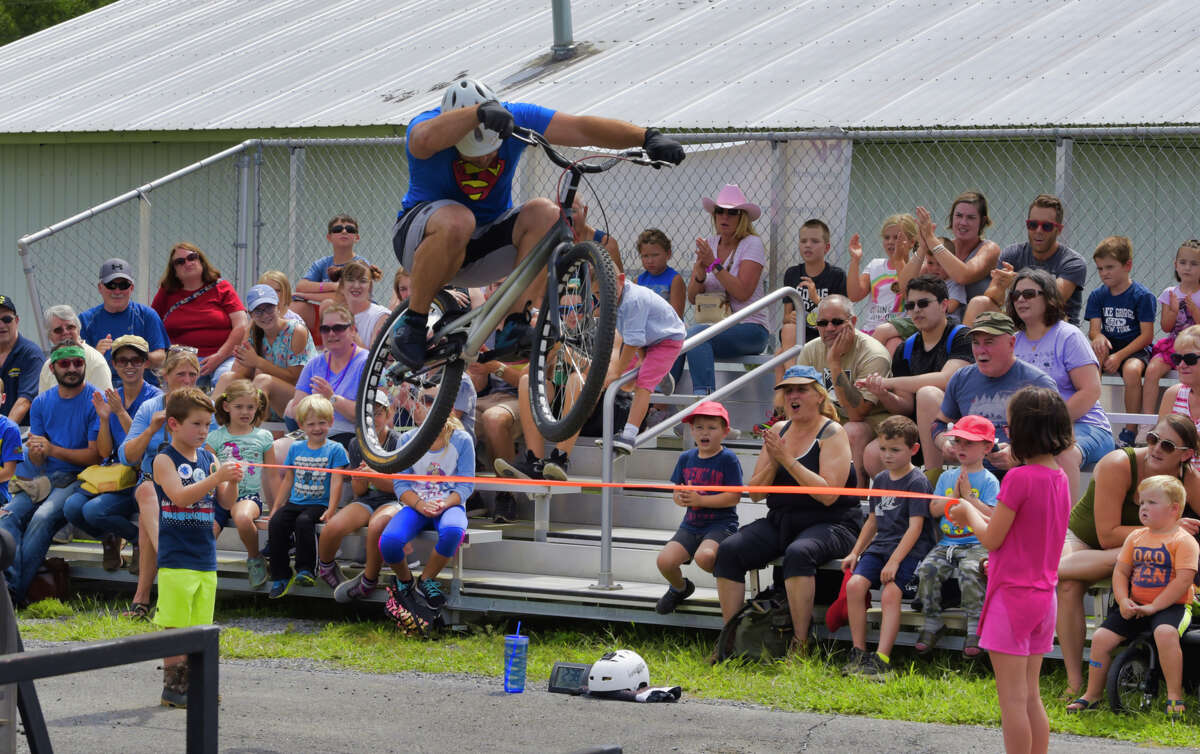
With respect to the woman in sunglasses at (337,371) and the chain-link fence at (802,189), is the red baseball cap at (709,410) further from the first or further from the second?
the woman in sunglasses at (337,371)

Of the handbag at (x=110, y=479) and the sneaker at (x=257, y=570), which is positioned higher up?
the handbag at (x=110, y=479)

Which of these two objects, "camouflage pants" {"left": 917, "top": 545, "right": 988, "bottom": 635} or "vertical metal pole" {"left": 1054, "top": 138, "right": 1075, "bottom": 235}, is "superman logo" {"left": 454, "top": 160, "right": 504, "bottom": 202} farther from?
"vertical metal pole" {"left": 1054, "top": 138, "right": 1075, "bottom": 235}

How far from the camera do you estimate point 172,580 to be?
7.58 meters

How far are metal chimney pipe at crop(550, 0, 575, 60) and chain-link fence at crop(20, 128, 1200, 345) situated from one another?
7.23 feet

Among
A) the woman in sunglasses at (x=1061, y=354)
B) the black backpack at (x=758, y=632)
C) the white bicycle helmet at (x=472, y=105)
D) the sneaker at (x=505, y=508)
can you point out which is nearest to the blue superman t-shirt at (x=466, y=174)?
the white bicycle helmet at (x=472, y=105)

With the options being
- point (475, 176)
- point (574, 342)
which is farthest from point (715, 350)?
point (475, 176)

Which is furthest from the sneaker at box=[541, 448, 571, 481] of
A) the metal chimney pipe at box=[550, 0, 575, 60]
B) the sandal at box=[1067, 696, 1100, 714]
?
the metal chimney pipe at box=[550, 0, 575, 60]

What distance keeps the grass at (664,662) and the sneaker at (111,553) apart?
0.92ft

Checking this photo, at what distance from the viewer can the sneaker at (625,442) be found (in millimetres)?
8273

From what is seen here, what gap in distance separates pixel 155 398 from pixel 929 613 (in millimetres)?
5152

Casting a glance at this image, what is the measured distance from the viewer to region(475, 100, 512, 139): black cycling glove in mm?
5645

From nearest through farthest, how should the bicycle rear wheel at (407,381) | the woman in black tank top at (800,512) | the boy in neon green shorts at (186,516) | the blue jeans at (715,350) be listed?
the bicycle rear wheel at (407,381), the boy in neon green shorts at (186,516), the woman in black tank top at (800,512), the blue jeans at (715,350)

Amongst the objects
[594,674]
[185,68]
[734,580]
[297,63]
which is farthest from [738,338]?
[185,68]

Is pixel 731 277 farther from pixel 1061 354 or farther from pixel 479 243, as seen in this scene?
pixel 479 243
